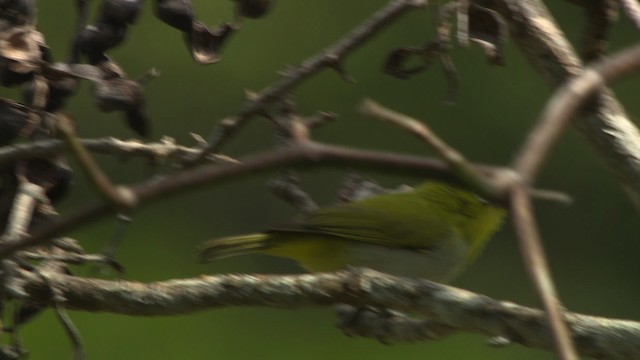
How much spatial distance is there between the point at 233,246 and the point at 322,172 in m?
1.38

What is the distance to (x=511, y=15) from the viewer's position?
4.39 ft

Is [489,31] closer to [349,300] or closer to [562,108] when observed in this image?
[349,300]

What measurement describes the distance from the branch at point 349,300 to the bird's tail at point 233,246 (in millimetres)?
873

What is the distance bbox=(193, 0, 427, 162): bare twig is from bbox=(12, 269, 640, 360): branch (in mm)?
132

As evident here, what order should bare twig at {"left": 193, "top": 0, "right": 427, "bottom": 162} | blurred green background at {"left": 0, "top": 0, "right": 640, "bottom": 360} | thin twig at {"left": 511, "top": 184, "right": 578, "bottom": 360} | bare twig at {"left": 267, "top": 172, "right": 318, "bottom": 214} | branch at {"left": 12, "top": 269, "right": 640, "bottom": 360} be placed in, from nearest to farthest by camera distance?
thin twig at {"left": 511, "top": 184, "right": 578, "bottom": 360} < branch at {"left": 12, "top": 269, "right": 640, "bottom": 360} < bare twig at {"left": 193, "top": 0, "right": 427, "bottom": 162} < bare twig at {"left": 267, "top": 172, "right": 318, "bottom": 214} < blurred green background at {"left": 0, "top": 0, "right": 640, "bottom": 360}

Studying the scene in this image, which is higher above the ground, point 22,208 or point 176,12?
point 176,12

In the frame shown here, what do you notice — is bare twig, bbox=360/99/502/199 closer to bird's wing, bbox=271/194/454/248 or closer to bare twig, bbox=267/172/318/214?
bare twig, bbox=267/172/318/214

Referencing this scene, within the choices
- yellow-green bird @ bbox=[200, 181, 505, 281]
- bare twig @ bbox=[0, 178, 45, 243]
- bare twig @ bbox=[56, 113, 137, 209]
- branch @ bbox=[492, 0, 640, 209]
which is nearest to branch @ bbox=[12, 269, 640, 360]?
bare twig @ bbox=[0, 178, 45, 243]

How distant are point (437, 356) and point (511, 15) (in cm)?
229

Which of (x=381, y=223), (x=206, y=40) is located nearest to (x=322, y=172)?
(x=381, y=223)

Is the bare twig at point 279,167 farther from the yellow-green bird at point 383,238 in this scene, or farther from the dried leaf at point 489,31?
the yellow-green bird at point 383,238

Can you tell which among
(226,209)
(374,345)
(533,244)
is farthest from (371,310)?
(226,209)

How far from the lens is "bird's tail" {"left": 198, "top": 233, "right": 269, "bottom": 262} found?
2156mm

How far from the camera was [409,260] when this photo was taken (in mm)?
2277
